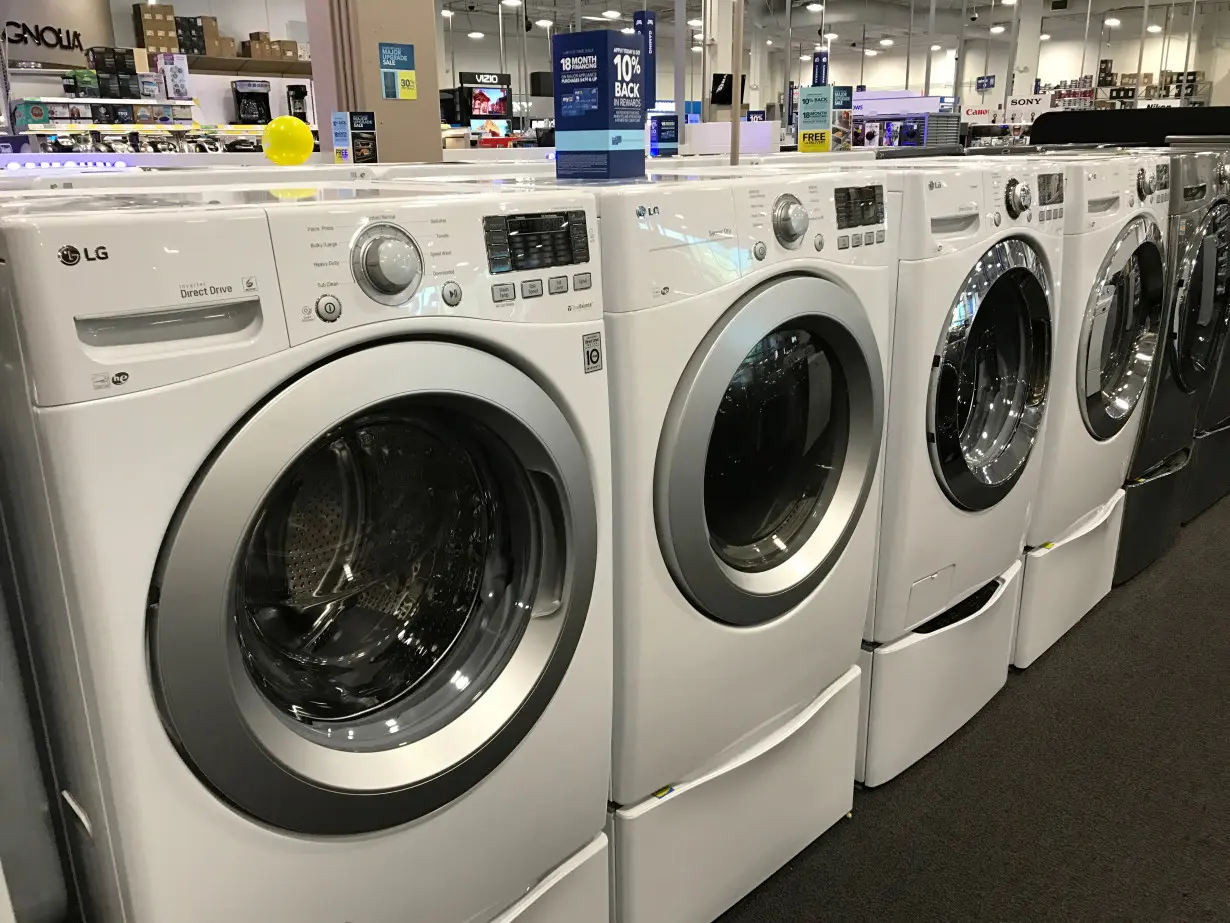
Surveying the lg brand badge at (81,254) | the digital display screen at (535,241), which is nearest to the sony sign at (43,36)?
the digital display screen at (535,241)

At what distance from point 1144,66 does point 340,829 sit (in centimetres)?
1570

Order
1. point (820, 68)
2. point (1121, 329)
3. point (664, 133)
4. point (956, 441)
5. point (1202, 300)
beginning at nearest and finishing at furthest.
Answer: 1. point (956, 441)
2. point (1121, 329)
3. point (1202, 300)
4. point (664, 133)
5. point (820, 68)

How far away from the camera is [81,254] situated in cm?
71

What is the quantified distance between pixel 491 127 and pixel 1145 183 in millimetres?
5097

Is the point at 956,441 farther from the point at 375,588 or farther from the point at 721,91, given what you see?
the point at 721,91

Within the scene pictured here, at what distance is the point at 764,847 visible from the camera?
161cm

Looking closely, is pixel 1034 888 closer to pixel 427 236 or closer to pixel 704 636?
pixel 704 636

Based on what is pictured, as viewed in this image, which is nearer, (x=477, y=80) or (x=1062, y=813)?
(x=1062, y=813)

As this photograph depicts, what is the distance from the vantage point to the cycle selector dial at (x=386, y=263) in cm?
88

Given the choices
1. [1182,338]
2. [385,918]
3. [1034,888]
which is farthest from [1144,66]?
[385,918]

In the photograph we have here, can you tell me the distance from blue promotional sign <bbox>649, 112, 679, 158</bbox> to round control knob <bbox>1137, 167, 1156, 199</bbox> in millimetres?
1385

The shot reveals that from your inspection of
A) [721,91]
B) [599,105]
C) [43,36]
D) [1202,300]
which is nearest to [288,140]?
[599,105]

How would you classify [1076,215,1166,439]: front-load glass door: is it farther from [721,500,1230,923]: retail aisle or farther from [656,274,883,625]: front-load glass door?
[656,274,883,625]: front-load glass door

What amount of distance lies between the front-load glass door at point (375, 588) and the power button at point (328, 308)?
4 cm
